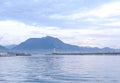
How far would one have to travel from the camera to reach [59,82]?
145 feet

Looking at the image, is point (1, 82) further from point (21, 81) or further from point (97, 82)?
point (97, 82)

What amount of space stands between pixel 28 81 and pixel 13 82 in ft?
8.01

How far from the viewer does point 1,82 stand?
43562 mm

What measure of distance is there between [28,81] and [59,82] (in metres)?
4.27

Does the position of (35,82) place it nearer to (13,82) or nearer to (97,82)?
(13,82)

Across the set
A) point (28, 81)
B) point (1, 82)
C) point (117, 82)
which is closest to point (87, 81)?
point (117, 82)

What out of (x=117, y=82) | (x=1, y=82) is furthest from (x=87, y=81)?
(x=1, y=82)

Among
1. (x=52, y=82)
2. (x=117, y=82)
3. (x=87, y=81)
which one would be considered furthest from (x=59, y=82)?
(x=117, y=82)

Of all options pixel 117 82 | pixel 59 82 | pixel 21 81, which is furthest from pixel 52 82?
pixel 117 82

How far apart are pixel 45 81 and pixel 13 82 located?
14.2 ft

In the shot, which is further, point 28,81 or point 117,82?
point 28,81

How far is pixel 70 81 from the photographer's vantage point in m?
45.0

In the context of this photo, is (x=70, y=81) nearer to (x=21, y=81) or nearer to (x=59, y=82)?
(x=59, y=82)

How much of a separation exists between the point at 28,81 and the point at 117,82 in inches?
460
